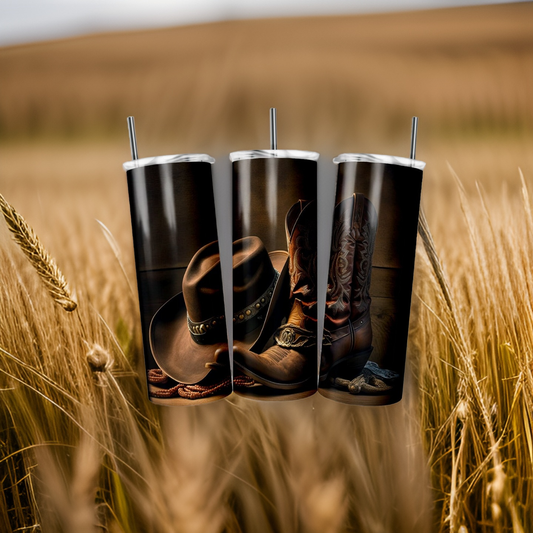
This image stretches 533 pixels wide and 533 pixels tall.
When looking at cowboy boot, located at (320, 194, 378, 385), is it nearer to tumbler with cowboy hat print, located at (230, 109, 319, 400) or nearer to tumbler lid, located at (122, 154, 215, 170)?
tumbler with cowboy hat print, located at (230, 109, 319, 400)

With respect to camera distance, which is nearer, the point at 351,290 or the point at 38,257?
the point at 351,290

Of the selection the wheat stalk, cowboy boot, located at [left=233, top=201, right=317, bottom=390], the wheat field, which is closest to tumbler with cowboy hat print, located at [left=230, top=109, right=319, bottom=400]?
cowboy boot, located at [left=233, top=201, right=317, bottom=390]

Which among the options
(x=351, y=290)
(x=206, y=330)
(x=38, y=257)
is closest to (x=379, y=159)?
(x=351, y=290)

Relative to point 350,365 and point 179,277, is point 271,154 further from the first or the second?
point 350,365

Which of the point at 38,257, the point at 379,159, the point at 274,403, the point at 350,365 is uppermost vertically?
the point at 379,159

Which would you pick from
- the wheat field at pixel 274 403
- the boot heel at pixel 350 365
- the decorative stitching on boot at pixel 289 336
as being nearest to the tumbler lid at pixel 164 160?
the wheat field at pixel 274 403

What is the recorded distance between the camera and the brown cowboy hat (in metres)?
0.96

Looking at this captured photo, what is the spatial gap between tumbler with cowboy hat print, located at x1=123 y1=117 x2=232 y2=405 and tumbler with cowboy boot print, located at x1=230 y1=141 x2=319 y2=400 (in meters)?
0.06

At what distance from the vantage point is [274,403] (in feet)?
3.62

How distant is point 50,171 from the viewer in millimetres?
1139

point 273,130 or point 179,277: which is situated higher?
point 273,130

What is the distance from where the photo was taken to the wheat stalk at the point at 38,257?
1099 millimetres

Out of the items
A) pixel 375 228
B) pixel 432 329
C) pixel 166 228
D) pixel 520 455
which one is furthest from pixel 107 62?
pixel 520 455

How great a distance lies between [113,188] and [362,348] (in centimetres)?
69
